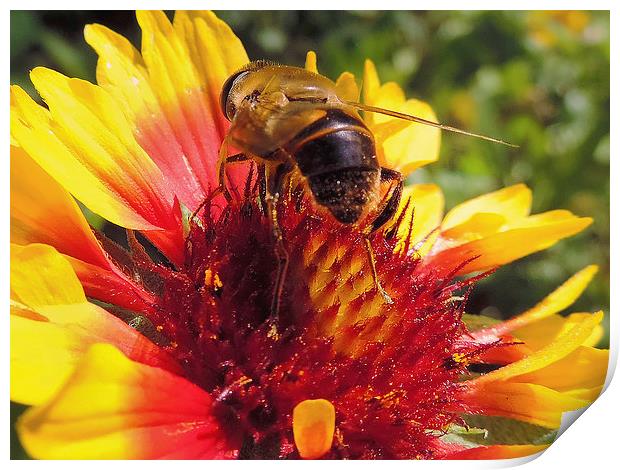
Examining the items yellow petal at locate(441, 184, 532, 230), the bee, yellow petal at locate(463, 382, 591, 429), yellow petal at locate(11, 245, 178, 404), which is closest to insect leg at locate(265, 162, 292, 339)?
the bee

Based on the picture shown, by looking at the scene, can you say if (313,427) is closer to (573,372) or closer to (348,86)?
(573,372)

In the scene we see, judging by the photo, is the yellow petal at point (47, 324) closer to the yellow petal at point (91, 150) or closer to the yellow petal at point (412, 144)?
the yellow petal at point (91, 150)

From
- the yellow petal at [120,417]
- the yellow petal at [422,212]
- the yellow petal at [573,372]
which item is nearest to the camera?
the yellow petal at [120,417]

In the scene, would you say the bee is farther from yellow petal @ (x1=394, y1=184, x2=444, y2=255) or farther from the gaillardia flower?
yellow petal @ (x1=394, y1=184, x2=444, y2=255)

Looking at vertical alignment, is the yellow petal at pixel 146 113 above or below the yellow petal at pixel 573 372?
above

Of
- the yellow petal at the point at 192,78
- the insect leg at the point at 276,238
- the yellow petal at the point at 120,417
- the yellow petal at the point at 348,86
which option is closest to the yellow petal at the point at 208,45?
the yellow petal at the point at 192,78

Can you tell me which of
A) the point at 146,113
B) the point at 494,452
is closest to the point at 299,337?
the point at 494,452
